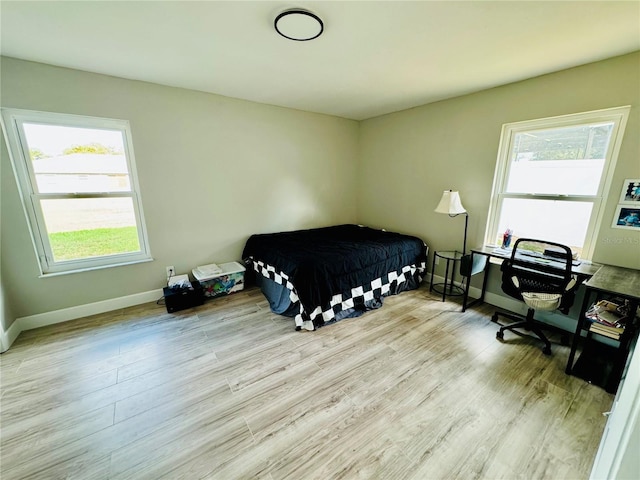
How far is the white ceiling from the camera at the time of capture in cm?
155

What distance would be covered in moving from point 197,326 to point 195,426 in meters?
1.16

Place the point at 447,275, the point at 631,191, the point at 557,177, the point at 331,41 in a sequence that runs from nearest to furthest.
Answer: the point at 331,41 < the point at 631,191 < the point at 557,177 < the point at 447,275

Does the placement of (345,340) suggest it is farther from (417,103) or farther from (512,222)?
(417,103)

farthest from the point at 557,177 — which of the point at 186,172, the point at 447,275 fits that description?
the point at 186,172

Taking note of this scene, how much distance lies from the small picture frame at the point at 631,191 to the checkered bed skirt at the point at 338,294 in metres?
1.98

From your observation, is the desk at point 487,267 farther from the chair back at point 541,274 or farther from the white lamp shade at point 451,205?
the white lamp shade at point 451,205

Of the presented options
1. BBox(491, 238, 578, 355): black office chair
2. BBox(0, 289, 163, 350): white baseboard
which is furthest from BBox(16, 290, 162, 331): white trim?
BBox(491, 238, 578, 355): black office chair

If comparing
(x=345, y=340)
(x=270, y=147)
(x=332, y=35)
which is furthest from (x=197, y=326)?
(x=332, y=35)

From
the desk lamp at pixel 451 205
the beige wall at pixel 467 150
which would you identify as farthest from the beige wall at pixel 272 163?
the desk lamp at pixel 451 205

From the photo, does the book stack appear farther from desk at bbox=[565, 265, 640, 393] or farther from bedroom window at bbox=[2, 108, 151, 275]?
bedroom window at bbox=[2, 108, 151, 275]

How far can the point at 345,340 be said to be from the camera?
239 cm

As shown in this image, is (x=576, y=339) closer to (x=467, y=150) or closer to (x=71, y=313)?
(x=467, y=150)

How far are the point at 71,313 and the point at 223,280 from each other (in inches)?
58.9

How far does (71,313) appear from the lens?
267cm
